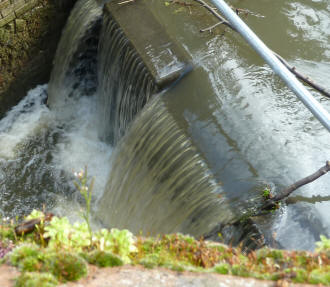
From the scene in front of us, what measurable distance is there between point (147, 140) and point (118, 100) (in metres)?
1.13

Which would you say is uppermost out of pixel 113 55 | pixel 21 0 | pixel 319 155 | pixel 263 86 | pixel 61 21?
pixel 21 0

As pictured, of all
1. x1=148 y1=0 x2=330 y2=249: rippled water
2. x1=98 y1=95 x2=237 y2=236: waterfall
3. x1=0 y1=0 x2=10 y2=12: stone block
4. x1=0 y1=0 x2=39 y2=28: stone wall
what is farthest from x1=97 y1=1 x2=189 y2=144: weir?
x1=0 y1=0 x2=10 y2=12: stone block

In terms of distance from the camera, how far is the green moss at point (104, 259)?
2588mm

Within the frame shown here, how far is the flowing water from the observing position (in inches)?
151

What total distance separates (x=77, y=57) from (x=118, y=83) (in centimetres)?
94

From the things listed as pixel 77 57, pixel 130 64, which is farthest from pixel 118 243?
pixel 77 57

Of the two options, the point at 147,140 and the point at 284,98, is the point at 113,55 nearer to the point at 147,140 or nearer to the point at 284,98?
the point at 147,140

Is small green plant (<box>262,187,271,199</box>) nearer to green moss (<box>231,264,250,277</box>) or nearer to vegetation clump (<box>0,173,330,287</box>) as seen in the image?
vegetation clump (<box>0,173,330,287</box>)

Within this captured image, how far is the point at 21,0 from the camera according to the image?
5.91 meters

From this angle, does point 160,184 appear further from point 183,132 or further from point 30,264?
point 30,264

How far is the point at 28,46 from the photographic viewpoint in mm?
6258

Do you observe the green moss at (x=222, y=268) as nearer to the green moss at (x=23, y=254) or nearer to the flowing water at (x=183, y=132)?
the flowing water at (x=183, y=132)

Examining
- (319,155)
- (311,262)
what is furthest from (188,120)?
(311,262)

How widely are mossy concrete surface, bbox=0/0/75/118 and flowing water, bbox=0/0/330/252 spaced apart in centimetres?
20
